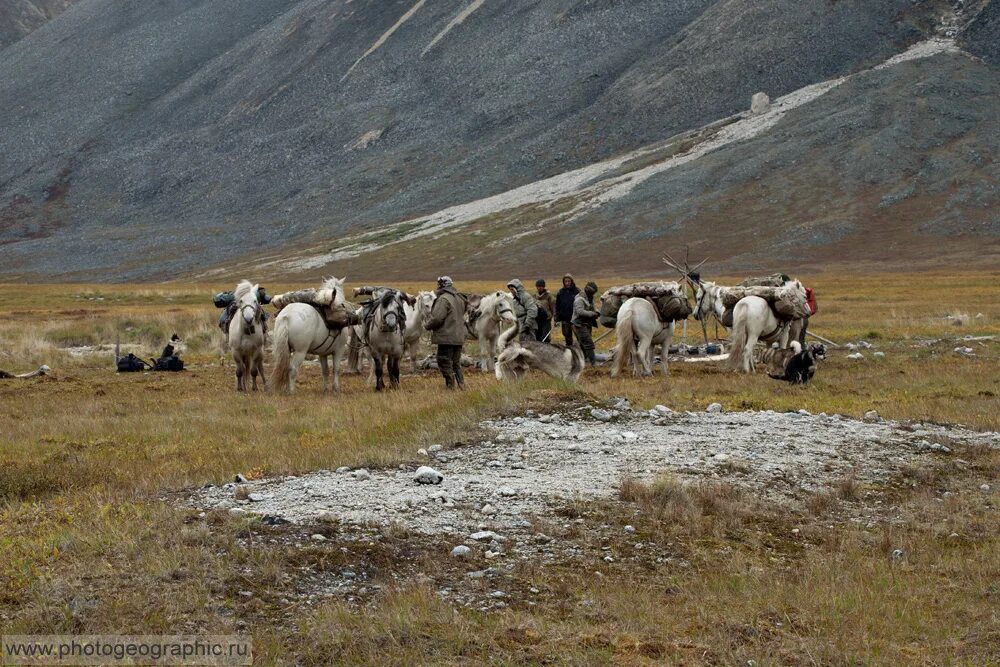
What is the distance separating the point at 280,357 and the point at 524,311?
479 centimetres

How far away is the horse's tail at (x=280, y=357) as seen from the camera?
19.6 meters

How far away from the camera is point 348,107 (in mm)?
147125

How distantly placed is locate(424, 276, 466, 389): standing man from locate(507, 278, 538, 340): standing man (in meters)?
1.55

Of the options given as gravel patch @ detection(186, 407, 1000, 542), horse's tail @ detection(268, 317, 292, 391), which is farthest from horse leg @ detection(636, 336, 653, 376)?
gravel patch @ detection(186, 407, 1000, 542)

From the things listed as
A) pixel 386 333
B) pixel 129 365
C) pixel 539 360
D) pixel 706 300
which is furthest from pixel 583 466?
pixel 129 365

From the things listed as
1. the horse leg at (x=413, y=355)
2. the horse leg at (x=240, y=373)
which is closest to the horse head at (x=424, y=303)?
the horse leg at (x=413, y=355)

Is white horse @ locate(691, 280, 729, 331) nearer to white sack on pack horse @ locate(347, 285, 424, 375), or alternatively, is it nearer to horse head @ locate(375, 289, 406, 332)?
white sack on pack horse @ locate(347, 285, 424, 375)

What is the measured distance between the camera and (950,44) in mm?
124125

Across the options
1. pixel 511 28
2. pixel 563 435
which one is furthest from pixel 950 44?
pixel 563 435

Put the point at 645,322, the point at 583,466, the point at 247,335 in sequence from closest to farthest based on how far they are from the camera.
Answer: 1. the point at 583,466
2. the point at 247,335
3. the point at 645,322

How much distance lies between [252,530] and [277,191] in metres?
133

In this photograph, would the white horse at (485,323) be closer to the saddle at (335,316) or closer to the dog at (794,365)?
the saddle at (335,316)

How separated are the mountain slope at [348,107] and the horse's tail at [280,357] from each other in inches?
3856

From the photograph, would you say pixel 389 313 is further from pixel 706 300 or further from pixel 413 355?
pixel 706 300
